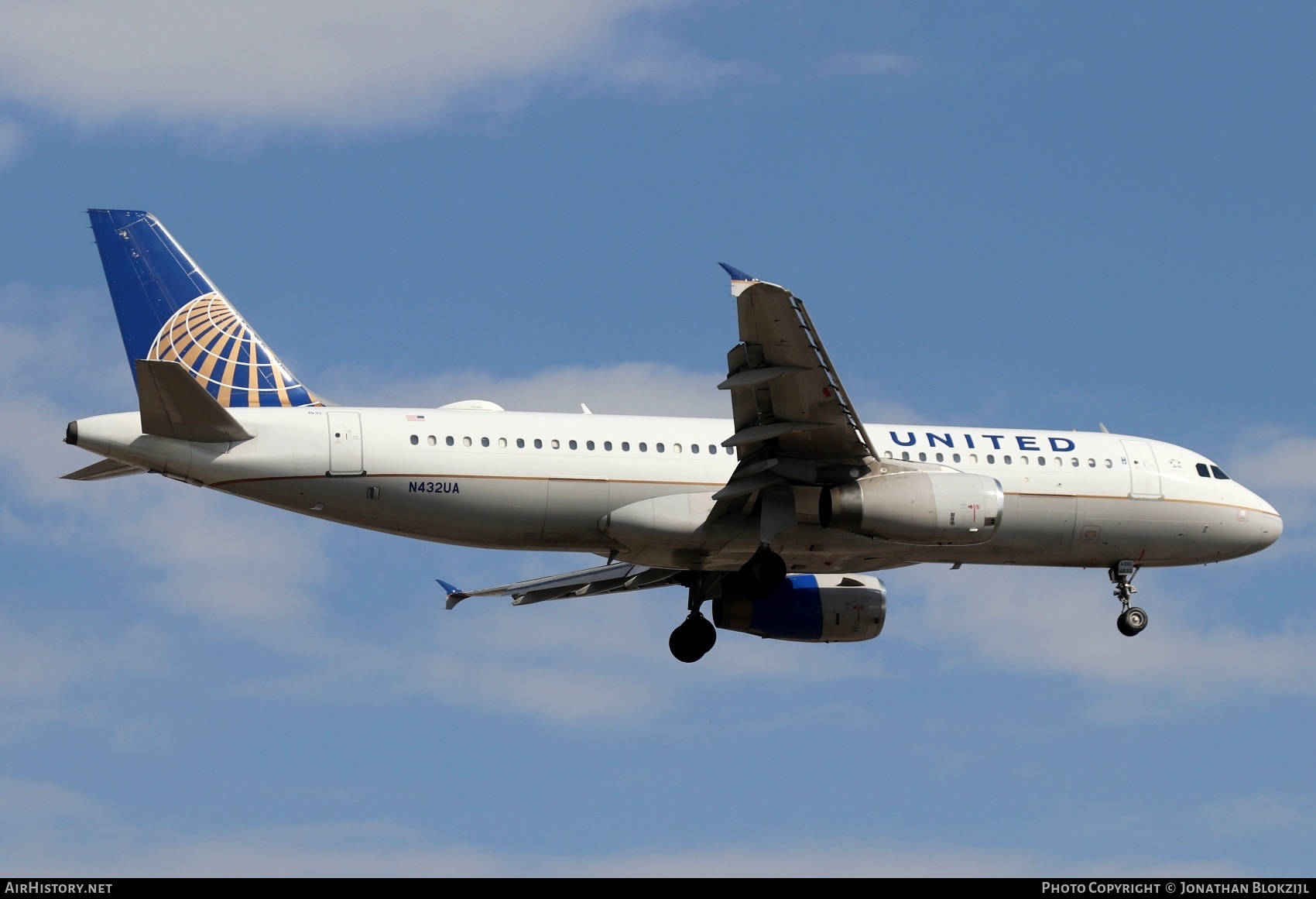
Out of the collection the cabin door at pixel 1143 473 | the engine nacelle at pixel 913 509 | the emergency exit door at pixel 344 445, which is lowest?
the engine nacelle at pixel 913 509

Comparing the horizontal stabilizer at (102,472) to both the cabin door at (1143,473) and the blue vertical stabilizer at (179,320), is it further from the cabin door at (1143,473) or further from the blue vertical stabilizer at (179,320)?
the cabin door at (1143,473)

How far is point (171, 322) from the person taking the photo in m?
27.0

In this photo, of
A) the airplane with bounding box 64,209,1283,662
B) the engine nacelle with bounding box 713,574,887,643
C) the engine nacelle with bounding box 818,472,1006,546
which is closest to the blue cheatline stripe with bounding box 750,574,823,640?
the engine nacelle with bounding box 713,574,887,643

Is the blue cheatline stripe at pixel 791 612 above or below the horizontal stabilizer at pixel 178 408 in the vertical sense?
below

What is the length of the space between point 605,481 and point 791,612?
6209mm

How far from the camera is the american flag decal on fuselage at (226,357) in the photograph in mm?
26531

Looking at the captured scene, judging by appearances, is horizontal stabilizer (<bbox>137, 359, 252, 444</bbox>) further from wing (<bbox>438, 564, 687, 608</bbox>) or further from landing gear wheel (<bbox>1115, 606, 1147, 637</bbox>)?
landing gear wheel (<bbox>1115, 606, 1147, 637</bbox>)

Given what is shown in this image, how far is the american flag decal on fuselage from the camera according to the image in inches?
1045

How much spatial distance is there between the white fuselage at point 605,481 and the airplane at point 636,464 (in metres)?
0.04

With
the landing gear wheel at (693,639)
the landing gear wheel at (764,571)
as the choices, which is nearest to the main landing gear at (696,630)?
the landing gear wheel at (693,639)

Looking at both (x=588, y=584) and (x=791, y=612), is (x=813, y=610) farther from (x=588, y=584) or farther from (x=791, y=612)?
(x=588, y=584)

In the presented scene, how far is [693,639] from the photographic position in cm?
3081

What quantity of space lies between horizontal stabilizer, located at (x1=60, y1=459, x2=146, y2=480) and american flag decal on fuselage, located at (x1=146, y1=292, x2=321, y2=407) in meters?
1.82
